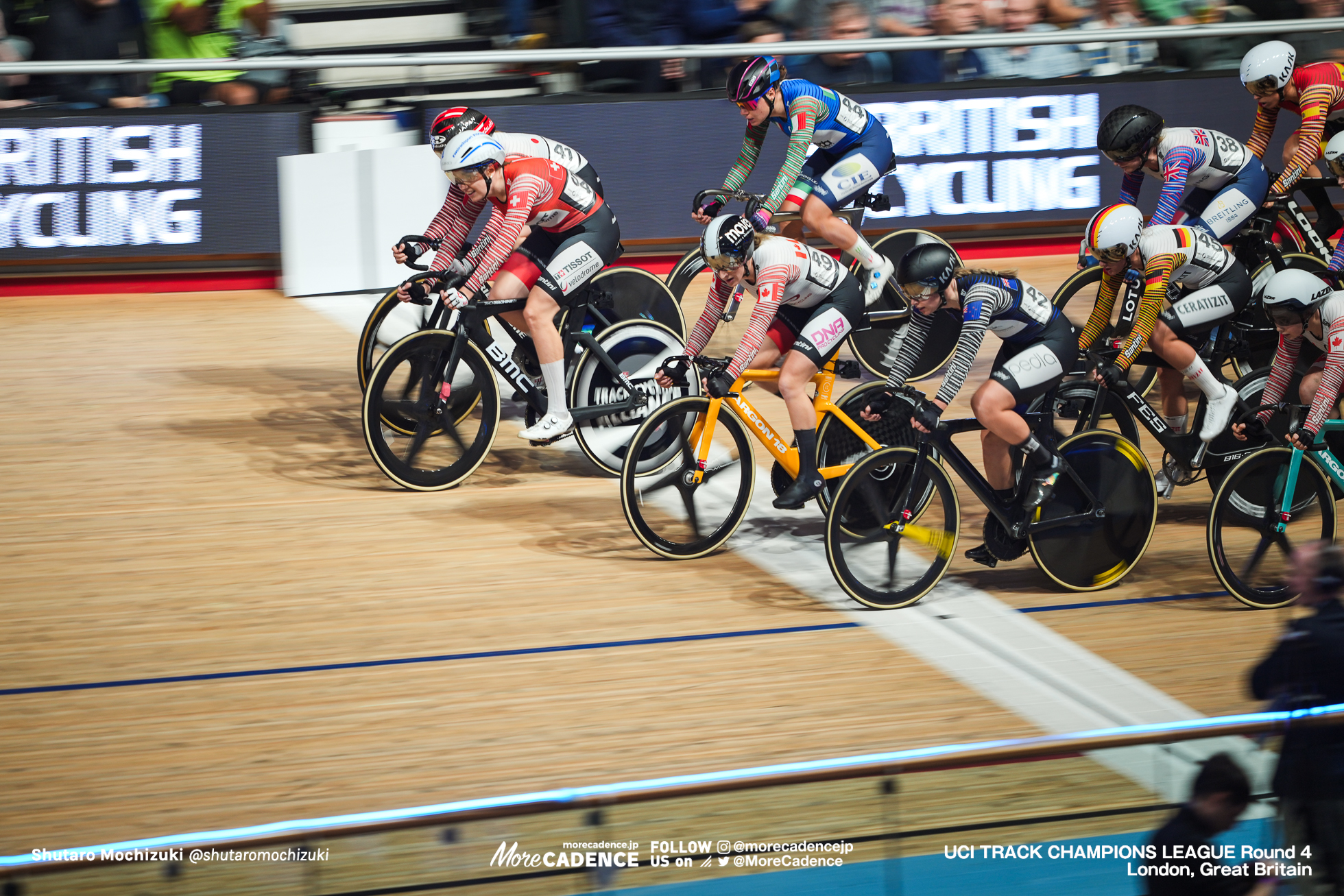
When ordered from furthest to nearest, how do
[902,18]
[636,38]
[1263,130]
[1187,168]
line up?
[902,18] < [636,38] < [1263,130] < [1187,168]

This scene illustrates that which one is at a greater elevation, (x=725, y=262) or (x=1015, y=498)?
(x=725, y=262)

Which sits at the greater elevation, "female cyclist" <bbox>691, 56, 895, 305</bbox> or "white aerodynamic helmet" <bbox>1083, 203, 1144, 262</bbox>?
"female cyclist" <bbox>691, 56, 895, 305</bbox>

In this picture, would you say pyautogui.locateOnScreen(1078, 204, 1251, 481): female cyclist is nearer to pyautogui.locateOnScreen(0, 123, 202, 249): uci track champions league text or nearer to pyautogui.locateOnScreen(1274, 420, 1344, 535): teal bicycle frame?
pyautogui.locateOnScreen(1274, 420, 1344, 535): teal bicycle frame

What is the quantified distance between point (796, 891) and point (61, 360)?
24.9 feet

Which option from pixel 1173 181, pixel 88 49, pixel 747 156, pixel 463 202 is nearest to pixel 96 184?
pixel 88 49

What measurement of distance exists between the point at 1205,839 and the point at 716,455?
3224 mm

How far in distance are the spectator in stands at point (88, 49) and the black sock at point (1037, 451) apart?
23.5 feet

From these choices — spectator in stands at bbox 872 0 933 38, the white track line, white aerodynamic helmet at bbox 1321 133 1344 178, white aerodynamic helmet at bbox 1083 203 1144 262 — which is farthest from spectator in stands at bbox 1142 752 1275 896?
spectator in stands at bbox 872 0 933 38

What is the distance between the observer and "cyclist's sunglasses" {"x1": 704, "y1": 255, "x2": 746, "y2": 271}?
19.0 feet

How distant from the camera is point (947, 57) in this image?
10836mm

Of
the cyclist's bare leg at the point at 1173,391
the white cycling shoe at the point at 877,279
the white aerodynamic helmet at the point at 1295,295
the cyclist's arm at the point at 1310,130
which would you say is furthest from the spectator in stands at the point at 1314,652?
the cyclist's arm at the point at 1310,130

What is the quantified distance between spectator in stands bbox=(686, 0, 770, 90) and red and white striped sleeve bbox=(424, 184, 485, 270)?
156 inches

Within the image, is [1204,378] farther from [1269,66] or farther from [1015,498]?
[1269,66]

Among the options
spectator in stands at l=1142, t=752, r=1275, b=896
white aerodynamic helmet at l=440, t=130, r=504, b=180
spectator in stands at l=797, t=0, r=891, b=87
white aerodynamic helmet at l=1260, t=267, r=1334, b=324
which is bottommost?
spectator in stands at l=1142, t=752, r=1275, b=896
